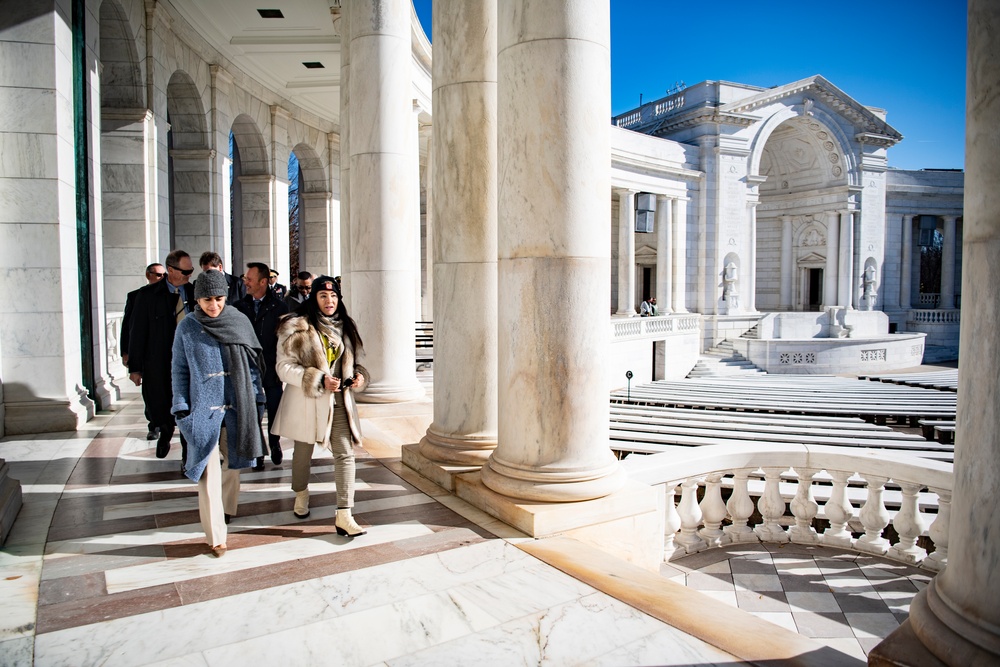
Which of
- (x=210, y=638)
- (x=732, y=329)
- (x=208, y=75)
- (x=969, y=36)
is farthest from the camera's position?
(x=732, y=329)

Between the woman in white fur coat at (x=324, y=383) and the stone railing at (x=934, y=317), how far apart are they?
62310 mm

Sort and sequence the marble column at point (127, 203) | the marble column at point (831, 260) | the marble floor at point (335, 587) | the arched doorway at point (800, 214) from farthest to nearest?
the arched doorway at point (800, 214)
the marble column at point (831, 260)
the marble column at point (127, 203)
the marble floor at point (335, 587)

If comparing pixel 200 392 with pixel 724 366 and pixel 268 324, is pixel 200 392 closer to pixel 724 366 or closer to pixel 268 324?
pixel 268 324

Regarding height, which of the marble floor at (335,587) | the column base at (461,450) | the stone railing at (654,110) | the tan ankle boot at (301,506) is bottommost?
the marble floor at (335,587)

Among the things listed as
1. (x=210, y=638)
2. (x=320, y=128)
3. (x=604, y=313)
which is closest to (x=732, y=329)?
(x=320, y=128)

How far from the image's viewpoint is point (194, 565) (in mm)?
6020

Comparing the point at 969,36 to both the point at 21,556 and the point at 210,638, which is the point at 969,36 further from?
the point at 21,556

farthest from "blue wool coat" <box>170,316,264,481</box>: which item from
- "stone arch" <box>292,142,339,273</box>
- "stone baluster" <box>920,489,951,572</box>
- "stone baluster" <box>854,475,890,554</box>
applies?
"stone arch" <box>292,142,339,273</box>

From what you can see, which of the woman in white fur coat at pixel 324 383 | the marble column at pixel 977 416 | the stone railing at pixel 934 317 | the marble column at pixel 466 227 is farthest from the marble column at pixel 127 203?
the stone railing at pixel 934 317

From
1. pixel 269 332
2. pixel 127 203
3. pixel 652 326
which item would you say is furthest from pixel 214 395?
pixel 652 326

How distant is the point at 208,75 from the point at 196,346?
20152 mm

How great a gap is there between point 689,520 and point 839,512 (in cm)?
180

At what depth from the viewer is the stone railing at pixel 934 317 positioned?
5697 centimetres

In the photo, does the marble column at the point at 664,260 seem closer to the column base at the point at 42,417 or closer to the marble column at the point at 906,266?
the marble column at the point at 906,266
